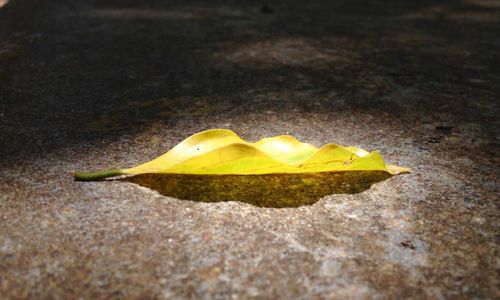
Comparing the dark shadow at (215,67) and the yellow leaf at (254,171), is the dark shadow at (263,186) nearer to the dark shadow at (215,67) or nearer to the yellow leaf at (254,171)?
the yellow leaf at (254,171)

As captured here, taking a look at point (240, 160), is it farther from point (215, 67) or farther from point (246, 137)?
point (215, 67)

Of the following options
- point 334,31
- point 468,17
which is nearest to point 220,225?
point 334,31

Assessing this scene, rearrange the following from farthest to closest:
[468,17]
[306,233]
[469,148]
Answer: [468,17]
[469,148]
[306,233]

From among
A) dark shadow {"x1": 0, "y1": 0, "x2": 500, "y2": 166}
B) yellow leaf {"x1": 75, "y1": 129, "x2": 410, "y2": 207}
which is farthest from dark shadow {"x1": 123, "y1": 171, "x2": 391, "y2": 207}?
dark shadow {"x1": 0, "y1": 0, "x2": 500, "y2": 166}

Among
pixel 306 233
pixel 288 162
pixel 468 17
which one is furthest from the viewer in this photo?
pixel 468 17

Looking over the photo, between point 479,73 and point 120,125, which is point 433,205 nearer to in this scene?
point 120,125

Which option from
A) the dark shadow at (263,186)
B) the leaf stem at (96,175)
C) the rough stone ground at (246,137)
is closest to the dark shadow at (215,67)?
the rough stone ground at (246,137)

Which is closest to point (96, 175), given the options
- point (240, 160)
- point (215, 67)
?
point (240, 160)

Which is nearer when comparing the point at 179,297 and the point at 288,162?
the point at 179,297
